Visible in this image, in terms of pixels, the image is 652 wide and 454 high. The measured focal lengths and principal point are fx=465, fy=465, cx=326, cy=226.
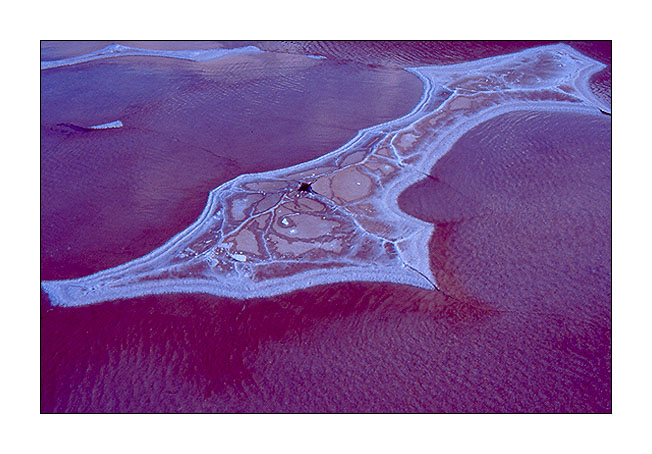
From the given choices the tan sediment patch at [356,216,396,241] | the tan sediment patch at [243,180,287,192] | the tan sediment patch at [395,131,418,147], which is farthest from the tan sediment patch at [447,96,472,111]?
the tan sediment patch at [243,180,287,192]

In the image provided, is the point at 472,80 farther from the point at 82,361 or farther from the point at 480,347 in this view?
the point at 82,361

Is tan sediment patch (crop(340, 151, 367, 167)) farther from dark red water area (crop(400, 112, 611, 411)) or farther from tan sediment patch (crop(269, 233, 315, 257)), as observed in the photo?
tan sediment patch (crop(269, 233, 315, 257))

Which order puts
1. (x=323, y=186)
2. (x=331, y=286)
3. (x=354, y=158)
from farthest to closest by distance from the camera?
(x=354, y=158)
(x=323, y=186)
(x=331, y=286)

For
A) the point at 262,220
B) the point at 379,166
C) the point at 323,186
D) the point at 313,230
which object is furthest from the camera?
the point at 379,166

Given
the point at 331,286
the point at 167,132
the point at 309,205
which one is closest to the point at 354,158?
the point at 309,205

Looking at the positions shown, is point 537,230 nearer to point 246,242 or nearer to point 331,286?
point 331,286

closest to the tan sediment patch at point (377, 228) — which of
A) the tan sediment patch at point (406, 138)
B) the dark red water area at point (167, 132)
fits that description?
the dark red water area at point (167, 132)

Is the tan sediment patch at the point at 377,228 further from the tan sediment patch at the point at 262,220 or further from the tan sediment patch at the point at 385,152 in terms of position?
the tan sediment patch at the point at 385,152
